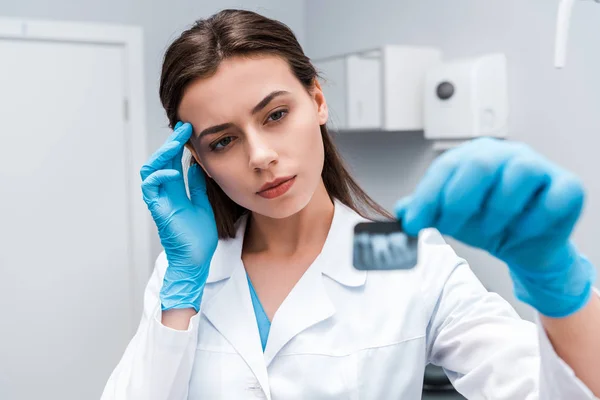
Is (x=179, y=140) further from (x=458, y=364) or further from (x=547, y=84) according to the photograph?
(x=547, y=84)

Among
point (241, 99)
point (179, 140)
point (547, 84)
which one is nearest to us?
point (241, 99)

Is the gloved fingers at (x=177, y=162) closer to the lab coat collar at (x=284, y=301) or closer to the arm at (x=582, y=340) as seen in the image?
the lab coat collar at (x=284, y=301)

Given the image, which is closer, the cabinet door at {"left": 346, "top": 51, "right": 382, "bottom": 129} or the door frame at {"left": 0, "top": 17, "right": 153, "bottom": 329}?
the cabinet door at {"left": 346, "top": 51, "right": 382, "bottom": 129}

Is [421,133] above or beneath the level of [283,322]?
above

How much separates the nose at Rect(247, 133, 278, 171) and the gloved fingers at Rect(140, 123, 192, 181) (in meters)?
0.15

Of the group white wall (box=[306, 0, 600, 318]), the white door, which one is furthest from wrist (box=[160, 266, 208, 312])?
the white door

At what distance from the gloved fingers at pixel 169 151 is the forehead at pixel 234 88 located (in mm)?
36

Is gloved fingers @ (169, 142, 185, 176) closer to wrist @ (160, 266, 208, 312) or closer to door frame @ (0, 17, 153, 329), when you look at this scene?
wrist @ (160, 266, 208, 312)

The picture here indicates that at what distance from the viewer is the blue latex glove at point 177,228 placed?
1181 millimetres

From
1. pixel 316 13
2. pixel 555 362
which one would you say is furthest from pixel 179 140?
pixel 316 13

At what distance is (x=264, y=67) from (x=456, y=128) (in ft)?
3.60

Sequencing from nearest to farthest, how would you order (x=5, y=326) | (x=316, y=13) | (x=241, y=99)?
1. (x=241, y=99)
2. (x=5, y=326)
3. (x=316, y=13)

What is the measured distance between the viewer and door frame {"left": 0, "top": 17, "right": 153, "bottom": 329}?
2.65 meters

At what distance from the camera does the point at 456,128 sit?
2080mm
